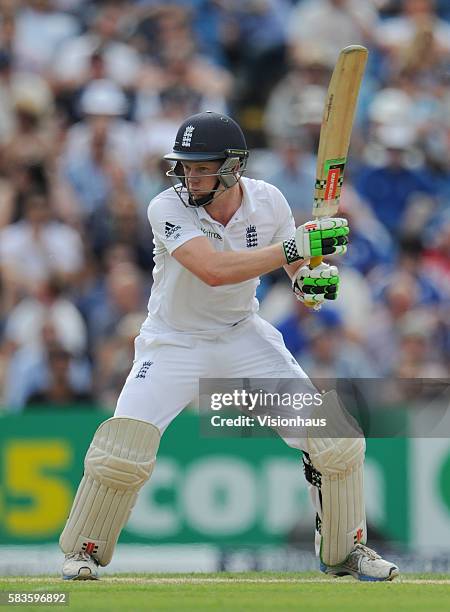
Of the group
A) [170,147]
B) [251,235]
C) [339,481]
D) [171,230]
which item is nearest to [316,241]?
[251,235]

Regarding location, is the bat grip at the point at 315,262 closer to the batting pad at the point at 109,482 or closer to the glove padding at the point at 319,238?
the glove padding at the point at 319,238

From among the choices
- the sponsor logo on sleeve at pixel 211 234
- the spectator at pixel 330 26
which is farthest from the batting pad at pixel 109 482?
the spectator at pixel 330 26

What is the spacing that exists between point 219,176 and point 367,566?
1.81 m

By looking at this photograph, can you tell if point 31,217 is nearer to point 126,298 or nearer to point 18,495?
point 126,298

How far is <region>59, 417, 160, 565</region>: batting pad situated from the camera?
6.12 meters

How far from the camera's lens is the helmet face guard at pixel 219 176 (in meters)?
6.21

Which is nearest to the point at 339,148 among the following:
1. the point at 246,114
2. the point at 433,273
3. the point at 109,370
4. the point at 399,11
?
the point at 109,370

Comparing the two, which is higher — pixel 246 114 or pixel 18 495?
pixel 246 114

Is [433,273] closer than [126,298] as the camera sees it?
No

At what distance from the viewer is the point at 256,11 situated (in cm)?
1231

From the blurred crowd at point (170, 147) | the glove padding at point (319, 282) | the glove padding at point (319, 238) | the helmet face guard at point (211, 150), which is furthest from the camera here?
the blurred crowd at point (170, 147)

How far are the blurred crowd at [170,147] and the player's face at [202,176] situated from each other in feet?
9.39

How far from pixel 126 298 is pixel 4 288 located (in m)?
0.97

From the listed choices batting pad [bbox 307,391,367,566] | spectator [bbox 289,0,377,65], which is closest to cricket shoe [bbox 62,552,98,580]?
batting pad [bbox 307,391,367,566]
